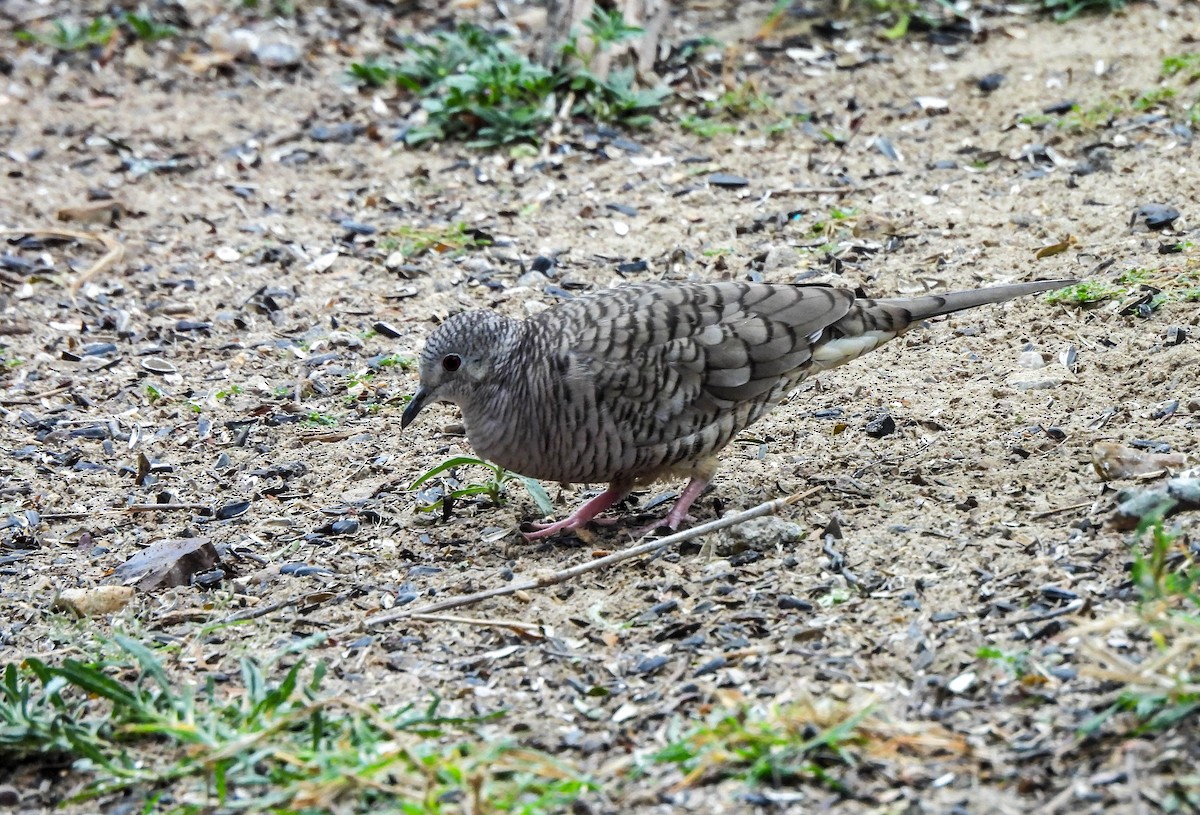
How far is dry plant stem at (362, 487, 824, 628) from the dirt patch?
6 cm

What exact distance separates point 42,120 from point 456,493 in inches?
206

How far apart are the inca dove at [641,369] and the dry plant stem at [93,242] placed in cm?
299

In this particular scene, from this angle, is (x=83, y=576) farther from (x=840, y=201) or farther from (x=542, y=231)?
(x=840, y=201)

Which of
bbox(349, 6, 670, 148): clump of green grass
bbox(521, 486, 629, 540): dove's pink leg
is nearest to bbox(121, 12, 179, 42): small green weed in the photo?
bbox(349, 6, 670, 148): clump of green grass

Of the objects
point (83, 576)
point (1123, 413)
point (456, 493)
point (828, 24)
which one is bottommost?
point (83, 576)

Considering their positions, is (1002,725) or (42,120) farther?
(42,120)

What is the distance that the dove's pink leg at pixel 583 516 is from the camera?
15.5 feet

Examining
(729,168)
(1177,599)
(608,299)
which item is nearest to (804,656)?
(1177,599)

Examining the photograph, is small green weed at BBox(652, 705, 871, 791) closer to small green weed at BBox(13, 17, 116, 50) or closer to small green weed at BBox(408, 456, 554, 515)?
small green weed at BBox(408, 456, 554, 515)

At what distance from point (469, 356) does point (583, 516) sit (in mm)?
675

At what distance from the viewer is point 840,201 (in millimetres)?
6941

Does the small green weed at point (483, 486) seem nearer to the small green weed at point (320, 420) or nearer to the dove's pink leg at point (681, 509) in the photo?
the dove's pink leg at point (681, 509)

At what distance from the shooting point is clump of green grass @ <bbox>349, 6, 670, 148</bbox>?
785 centimetres

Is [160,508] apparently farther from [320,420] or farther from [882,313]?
[882,313]
